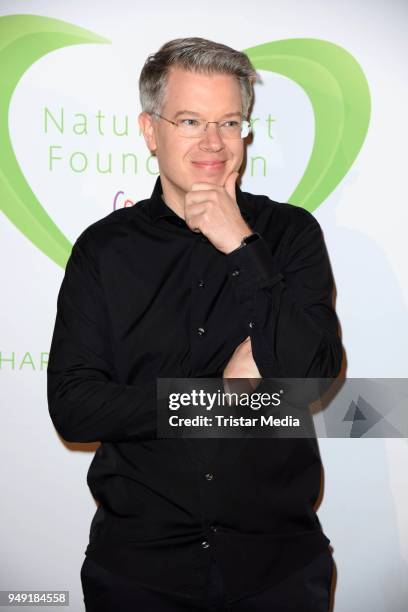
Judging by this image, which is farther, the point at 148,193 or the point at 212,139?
the point at 148,193

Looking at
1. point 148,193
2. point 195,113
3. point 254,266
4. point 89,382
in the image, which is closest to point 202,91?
point 195,113

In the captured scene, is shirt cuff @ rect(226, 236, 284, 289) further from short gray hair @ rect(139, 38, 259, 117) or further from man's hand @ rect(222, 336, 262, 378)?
short gray hair @ rect(139, 38, 259, 117)

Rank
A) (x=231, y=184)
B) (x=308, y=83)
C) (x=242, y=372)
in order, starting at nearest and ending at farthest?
1. (x=242, y=372)
2. (x=231, y=184)
3. (x=308, y=83)

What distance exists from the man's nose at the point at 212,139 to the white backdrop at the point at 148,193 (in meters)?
0.65

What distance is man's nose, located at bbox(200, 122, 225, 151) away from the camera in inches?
86.0

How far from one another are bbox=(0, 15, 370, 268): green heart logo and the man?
19.9 inches

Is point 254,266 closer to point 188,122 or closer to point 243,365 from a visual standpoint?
point 243,365

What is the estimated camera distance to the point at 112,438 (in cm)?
214

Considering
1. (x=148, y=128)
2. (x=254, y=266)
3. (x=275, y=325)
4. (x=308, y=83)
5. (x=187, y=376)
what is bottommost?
(x=187, y=376)

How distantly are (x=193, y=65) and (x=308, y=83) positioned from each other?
2.28 feet

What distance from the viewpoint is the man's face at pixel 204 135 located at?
221 cm

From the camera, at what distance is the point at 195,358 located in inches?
87.0

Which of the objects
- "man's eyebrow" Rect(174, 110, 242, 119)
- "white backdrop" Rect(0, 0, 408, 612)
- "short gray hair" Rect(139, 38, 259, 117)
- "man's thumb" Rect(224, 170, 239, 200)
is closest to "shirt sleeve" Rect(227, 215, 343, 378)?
"man's thumb" Rect(224, 170, 239, 200)

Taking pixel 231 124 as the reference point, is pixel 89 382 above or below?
below
